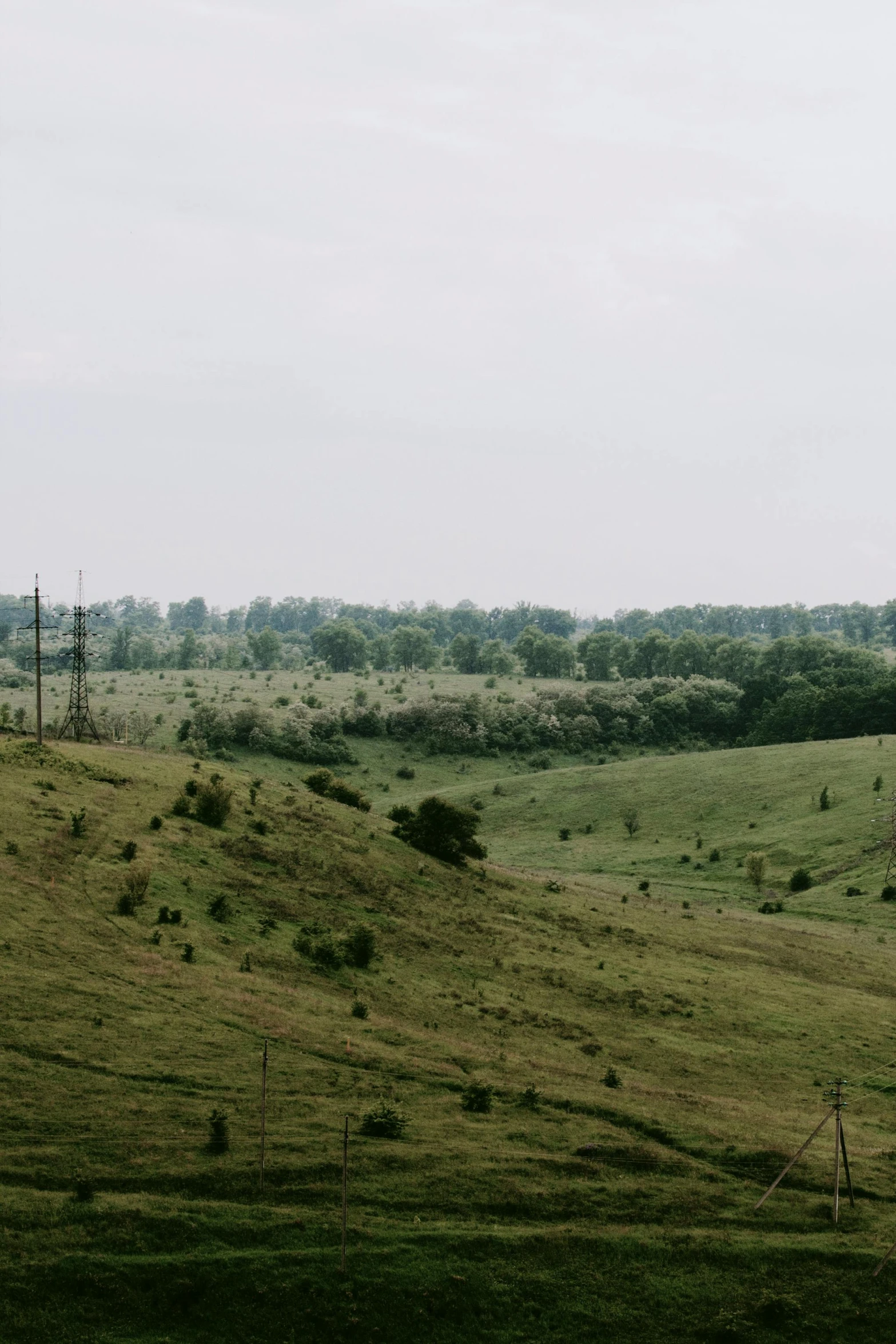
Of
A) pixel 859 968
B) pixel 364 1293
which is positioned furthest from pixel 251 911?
pixel 859 968

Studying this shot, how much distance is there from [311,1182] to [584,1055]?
17423 mm

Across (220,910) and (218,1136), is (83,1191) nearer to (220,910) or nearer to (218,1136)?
(218,1136)

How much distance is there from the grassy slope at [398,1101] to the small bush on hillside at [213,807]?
5.15 ft

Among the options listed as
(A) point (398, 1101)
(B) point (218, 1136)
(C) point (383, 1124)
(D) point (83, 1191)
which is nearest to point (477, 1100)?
(A) point (398, 1101)

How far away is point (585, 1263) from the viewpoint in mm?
26047

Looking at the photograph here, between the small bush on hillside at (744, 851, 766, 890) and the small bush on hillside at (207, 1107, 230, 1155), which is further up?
the small bush on hillside at (207, 1107, 230, 1155)

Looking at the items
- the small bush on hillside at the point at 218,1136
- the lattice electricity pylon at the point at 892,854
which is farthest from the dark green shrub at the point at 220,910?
the lattice electricity pylon at the point at 892,854

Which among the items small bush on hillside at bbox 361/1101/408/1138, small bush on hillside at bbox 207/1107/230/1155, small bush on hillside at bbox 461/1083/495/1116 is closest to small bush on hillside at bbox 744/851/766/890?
small bush on hillside at bbox 461/1083/495/1116

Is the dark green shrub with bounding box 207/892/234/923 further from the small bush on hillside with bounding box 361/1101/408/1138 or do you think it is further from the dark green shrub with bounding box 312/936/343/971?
the small bush on hillside with bounding box 361/1101/408/1138

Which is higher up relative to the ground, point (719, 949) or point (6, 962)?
point (6, 962)

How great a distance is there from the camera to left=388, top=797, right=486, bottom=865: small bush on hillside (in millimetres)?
71688

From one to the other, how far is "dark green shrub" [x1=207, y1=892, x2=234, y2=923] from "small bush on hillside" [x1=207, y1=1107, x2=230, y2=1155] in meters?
18.4

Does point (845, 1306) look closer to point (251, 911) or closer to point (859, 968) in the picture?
point (251, 911)

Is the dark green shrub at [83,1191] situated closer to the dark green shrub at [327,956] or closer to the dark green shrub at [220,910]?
the dark green shrub at [327,956]
